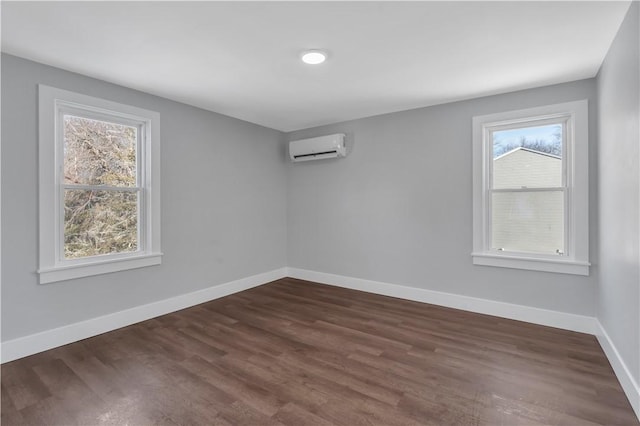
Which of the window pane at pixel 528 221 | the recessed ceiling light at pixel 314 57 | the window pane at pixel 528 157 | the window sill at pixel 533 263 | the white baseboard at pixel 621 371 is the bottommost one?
the white baseboard at pixel 621 371

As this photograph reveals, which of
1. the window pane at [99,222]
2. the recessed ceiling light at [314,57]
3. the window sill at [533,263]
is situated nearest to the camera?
the recessed ceiling light at [314,57]

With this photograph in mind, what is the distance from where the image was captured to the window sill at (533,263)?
299 centimetres

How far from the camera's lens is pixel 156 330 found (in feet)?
10.0

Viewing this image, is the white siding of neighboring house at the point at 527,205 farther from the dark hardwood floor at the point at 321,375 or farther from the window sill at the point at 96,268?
the window sill at the point at 96,268

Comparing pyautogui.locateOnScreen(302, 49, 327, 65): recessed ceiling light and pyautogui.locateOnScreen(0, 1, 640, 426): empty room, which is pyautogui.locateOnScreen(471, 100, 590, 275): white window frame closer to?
pyautogui.locateOnScreen(0, 1, 640, 426): empty room

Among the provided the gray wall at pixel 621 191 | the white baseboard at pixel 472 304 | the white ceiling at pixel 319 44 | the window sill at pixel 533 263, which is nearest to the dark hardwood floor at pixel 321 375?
the white baseboard at pixel 472 304

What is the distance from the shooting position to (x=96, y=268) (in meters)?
2.95

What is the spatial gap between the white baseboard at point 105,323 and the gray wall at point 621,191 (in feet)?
13.1

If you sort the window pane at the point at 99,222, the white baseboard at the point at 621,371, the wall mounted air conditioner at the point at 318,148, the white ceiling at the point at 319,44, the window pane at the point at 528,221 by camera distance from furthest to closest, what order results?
the wall mounted air conditioner at the point at 318,148 < the window pane at the point at 528,221 < the window pane at the point at 99,222 < the white ceiling at the point at 319,44 < the white baseboard at the point at 621,371

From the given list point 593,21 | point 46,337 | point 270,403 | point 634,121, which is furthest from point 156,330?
point 593,21

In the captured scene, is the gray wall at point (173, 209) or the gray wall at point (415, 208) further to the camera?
the gray wall at point (415, 208)

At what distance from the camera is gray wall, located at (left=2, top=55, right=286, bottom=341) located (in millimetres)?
2484

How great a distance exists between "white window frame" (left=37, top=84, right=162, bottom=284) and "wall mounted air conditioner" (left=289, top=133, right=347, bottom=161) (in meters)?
2.04

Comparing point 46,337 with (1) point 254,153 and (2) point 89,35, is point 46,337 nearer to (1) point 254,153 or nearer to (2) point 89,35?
(2) point 89,35
